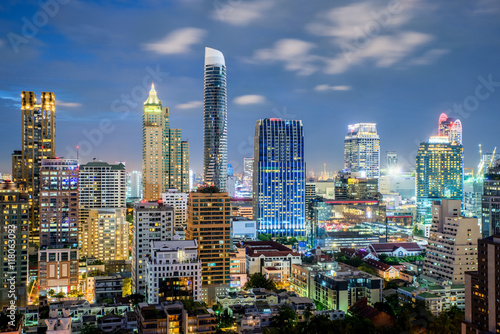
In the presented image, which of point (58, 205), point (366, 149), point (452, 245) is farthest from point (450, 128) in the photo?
point (58, 205)

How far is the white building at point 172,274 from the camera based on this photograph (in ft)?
72.4

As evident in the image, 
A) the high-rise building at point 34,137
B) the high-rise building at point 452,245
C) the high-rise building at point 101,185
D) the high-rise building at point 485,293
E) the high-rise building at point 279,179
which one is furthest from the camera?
the high-rise building at point 279,179

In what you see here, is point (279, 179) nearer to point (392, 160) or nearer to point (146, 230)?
point (146, 230)

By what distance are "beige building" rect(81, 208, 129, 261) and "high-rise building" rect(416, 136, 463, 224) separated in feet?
115

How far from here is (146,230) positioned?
2686cm

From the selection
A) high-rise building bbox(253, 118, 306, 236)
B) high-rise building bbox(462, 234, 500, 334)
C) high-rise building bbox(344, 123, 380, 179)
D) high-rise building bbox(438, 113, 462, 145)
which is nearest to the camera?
high-rise building bbox(462, 234, 500, 334)

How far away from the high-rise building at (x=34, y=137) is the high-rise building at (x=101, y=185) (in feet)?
17.6

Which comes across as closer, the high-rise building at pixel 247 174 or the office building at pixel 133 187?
the office building at pixel 133 187

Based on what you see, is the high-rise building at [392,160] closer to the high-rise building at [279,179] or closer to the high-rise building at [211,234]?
the high-rise building at [279,179]

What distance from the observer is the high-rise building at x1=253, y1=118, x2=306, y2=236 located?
49.7 m

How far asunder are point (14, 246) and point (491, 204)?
1115 inches

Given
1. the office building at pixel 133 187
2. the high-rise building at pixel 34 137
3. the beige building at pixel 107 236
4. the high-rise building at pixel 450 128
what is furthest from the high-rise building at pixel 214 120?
the high-rise building at pixel 450 128

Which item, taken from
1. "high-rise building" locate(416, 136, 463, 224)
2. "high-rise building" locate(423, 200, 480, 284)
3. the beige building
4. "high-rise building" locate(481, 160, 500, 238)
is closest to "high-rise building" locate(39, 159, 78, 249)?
the beige building

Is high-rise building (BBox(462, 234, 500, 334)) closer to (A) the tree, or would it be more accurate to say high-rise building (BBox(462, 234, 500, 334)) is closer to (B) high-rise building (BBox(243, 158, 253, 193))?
(A) the tree
